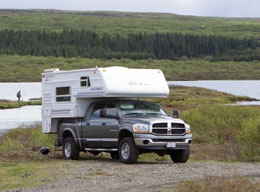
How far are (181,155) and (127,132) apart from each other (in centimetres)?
169

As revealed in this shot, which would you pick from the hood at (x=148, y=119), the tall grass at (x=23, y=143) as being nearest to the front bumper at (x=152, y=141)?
the hood at (x=148, y=119)

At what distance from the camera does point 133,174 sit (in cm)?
1559

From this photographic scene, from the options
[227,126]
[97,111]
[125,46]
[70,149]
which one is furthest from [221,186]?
[125,46]

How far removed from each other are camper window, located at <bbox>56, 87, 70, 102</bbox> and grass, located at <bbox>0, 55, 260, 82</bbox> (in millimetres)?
108679

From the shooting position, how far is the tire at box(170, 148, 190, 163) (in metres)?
18.6

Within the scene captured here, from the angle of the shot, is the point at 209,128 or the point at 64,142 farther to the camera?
the point at 209,128

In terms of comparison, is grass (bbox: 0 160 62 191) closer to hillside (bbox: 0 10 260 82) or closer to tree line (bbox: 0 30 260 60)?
hillside (bbox: 0 10 260 82)

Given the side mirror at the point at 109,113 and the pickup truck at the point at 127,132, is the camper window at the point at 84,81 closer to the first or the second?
the pickup truck at the point at 127,132

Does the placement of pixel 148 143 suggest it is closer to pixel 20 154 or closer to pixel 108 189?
pixel 108 189

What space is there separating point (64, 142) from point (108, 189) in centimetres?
755

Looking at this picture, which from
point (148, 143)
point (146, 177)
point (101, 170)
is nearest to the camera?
point (146, 177)

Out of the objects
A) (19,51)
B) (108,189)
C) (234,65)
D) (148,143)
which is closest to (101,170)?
(148,143)

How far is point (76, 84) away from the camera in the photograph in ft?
65.7

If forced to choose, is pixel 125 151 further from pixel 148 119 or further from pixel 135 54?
pixel 135 54
